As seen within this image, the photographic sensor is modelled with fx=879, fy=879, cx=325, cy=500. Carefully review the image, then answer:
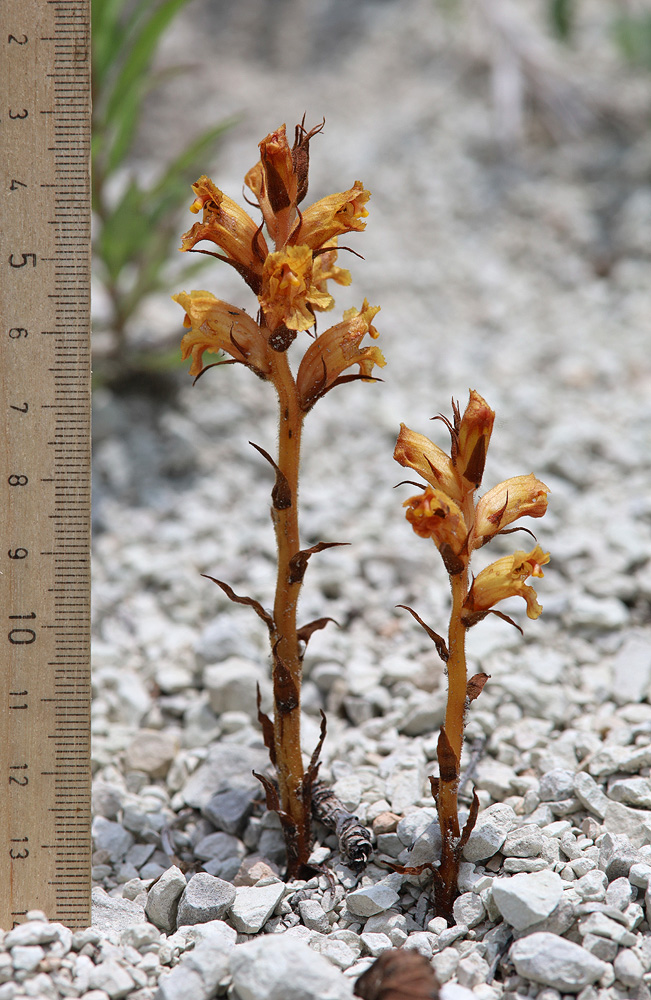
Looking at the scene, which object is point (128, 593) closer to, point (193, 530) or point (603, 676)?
point (193, 530)

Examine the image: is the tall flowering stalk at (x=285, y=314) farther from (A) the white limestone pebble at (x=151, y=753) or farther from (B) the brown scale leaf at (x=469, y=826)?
(A) the white limestone pebble at (x=151, y=753)

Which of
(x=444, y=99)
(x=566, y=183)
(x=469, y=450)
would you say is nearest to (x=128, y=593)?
(x=469, y=450)

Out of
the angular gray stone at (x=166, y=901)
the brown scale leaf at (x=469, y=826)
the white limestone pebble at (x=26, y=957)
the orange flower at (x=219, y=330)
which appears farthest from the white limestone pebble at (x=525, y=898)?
the orange flower at (x=219, y=330)

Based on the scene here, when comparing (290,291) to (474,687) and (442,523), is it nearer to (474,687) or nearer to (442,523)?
(442,523)

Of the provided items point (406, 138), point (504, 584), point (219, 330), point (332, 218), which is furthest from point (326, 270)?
point (406, 138)

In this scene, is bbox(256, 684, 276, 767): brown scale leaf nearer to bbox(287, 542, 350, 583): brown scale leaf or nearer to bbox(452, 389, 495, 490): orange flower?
bbox(287, 542, 350, 583): brown scale leaf

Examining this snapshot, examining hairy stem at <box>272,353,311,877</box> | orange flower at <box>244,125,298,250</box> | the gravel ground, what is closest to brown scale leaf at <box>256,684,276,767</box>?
hairy stem at <box>272,353,311,877</box>
